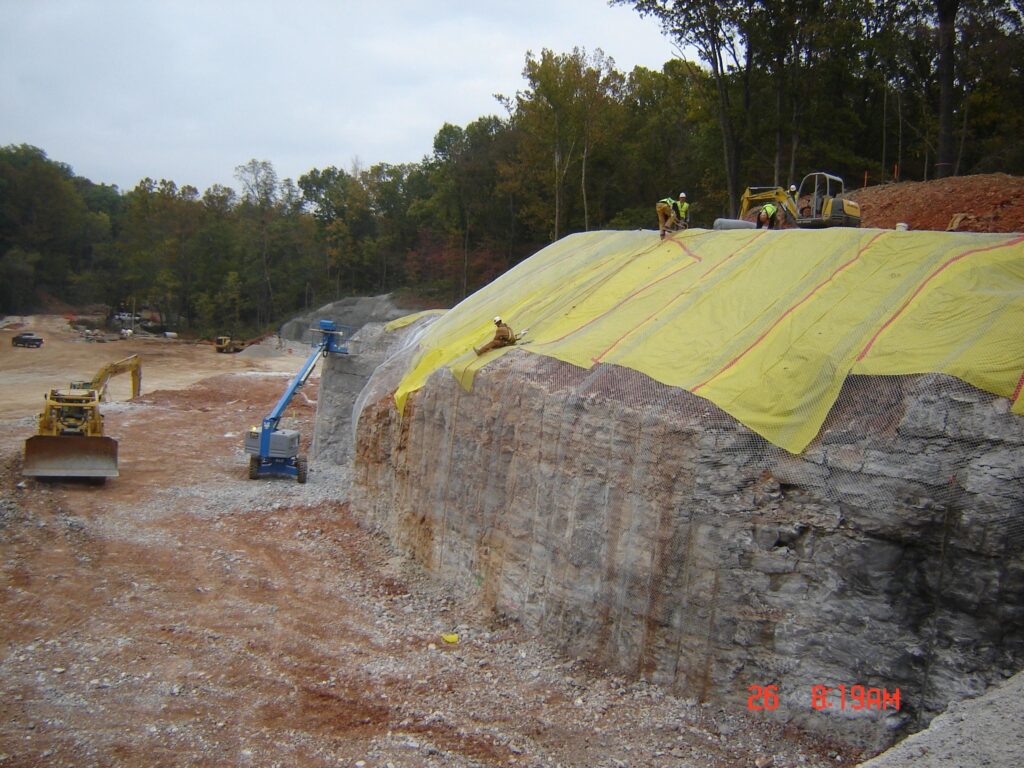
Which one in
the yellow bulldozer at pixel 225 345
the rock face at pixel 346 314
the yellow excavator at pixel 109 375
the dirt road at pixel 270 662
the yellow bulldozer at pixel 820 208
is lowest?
the dirt road at pixel 270 662

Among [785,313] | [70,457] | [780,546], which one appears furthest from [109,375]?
[780,546]

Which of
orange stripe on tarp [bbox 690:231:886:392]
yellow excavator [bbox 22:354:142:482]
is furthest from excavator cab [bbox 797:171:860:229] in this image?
yellow excavator [bbox 22:354:142:482]

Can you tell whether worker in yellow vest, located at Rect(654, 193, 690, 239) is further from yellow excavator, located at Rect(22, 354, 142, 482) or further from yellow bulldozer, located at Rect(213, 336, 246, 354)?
yellow bulldozer, located at Rect(213, 336, 246, 354)

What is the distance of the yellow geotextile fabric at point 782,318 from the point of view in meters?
7.27

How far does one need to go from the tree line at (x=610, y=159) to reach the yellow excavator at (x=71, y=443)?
18786 mm

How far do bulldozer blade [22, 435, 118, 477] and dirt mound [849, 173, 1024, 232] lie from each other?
52.7 ft

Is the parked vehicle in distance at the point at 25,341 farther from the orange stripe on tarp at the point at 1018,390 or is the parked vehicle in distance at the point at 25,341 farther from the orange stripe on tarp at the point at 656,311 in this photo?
the orange stripe on tarp at the point at 1018,390

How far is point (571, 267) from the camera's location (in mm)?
13523

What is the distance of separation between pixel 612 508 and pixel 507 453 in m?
2.02

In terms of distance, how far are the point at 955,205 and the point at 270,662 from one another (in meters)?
16.3

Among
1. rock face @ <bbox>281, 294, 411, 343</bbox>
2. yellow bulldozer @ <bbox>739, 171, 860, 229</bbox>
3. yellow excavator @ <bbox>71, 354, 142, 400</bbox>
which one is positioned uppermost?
yellow bulldozer @ <bbox>739, 171, 860, 229</bbox>

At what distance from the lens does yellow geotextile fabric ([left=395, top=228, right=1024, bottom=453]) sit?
7270mm

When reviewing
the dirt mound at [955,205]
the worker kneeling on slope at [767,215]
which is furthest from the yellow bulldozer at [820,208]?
the dirt mound at [955,205]

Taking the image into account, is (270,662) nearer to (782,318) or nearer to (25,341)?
(782,318)
